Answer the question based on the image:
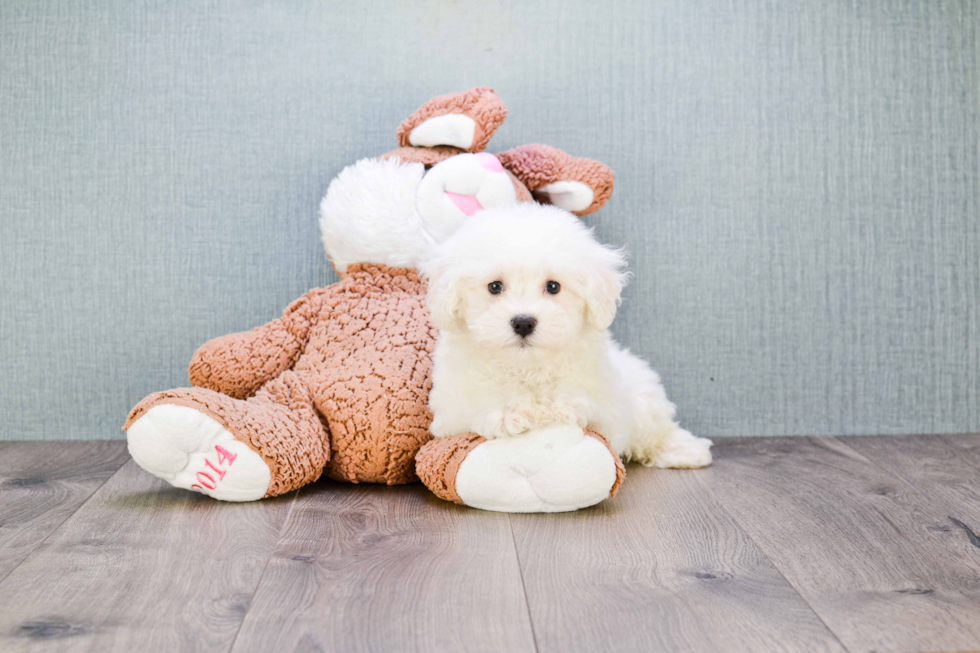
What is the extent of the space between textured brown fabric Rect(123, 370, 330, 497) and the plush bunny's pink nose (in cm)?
54

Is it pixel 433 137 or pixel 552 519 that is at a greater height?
pixel 433 137

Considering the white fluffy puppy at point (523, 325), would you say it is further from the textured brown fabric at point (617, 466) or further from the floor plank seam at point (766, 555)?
the floor plank seam at point (766, 555)

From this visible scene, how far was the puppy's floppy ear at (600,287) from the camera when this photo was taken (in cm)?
125

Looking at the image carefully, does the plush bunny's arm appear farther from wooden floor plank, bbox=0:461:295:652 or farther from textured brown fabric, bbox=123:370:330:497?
wooden floor plank, bbox=0:461:295:652

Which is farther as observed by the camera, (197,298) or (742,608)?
(197,298)

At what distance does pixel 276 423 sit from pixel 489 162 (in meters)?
0.64

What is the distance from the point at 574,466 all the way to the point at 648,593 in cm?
30

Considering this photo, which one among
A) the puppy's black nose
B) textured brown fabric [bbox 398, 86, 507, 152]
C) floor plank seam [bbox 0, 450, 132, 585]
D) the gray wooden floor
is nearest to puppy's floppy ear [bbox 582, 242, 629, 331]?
the puppy's black nose

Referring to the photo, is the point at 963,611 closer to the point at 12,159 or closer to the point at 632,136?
the point at 632,136

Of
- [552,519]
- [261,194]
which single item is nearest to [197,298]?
[261,194]

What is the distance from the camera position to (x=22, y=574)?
3.38 feet

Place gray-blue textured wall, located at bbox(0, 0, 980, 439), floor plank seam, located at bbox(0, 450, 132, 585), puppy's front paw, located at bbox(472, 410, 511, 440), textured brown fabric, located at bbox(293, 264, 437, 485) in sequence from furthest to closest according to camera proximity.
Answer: gray-blue textured wall, located at bbox(0, 0, 980, 439), textured brown fabric, located at bbox(293, 264, 437, 485), puppy's front paw, located at bbox(472, 410, 511, 440), floor plank seam, located at bbox(0, 450, 132, 585)

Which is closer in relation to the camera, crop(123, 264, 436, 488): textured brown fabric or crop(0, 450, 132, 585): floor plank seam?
crop(0, 450, 132, 585): floor plank seam

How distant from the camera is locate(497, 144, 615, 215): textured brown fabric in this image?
1.64 m
